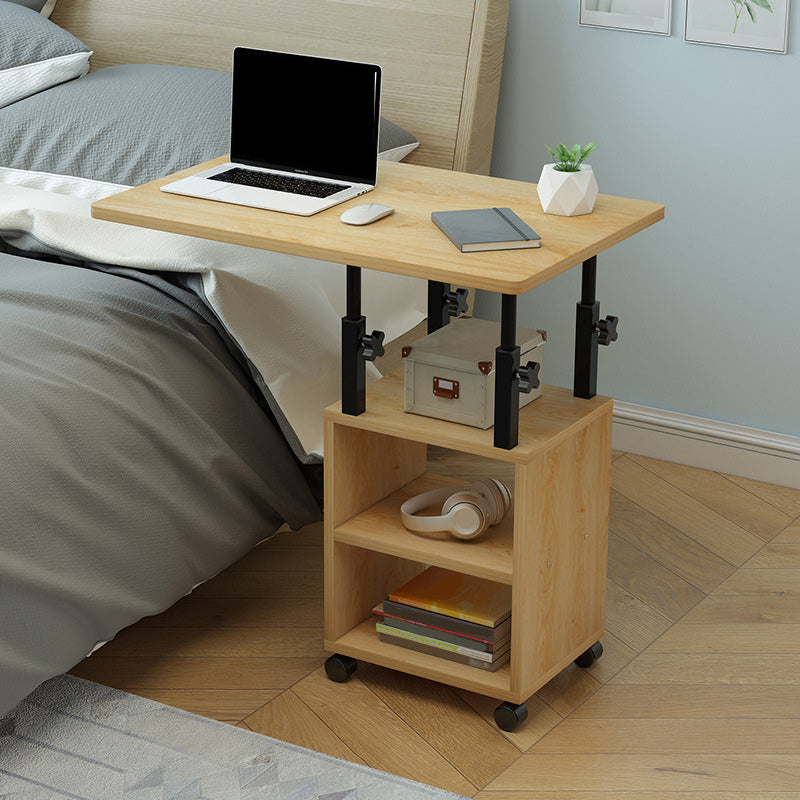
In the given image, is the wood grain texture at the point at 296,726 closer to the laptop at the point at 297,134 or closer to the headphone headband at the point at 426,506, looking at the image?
the headphone headband at the point at 426,506

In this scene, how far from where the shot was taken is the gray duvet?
183 centimetres

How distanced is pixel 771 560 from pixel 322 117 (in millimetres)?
1220

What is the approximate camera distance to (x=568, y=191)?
193 centimetres

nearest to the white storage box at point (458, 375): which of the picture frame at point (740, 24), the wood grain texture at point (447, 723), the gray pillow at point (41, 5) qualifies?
the wood grain texture at point (447, 723)

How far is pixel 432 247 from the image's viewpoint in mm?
1801

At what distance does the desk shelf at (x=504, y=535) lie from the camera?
1.90 m

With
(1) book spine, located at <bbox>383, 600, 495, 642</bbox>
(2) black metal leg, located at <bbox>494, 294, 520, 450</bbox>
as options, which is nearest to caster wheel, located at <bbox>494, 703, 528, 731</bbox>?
(1) book spine, located at <bbox>383, 600, 495, 642</bbox>

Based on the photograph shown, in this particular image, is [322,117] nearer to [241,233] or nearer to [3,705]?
[241,233]

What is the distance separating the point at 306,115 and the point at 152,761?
1.04 metres

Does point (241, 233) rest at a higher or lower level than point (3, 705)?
higher

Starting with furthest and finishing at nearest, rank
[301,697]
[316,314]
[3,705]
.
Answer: [316,314]
[301,697]
[3,705]

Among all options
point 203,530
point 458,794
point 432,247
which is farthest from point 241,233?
point 458,794

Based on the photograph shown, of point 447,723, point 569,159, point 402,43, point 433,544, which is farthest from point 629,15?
point 447,723

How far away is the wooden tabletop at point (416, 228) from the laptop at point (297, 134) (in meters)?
0.05
